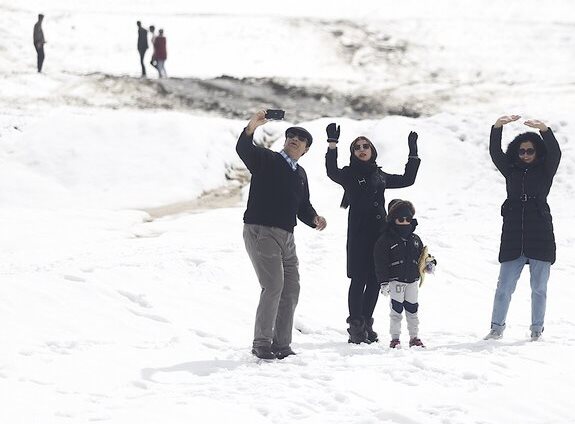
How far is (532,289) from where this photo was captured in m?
7.46

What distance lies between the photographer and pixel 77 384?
18.0ft

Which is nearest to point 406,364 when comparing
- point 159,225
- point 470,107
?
point 159,225

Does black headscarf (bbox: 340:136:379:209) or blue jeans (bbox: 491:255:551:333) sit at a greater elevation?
black headscarf (bbox: 340:136:379:209)

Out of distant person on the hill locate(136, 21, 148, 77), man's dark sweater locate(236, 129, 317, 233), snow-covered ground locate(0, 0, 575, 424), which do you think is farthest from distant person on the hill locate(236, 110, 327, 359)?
distant person on the hill locate(136, 21, 148, 77)

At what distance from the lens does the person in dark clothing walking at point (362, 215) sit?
23.9 feet

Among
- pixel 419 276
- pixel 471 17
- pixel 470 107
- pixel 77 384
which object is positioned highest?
pixel 471 17

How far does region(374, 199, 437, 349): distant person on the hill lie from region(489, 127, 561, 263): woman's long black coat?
0.78m

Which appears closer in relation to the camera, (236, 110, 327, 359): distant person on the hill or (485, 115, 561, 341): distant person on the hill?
(236, 110, 327, 359): distant person on the hill

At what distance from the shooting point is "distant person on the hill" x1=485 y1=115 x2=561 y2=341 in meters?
7.30

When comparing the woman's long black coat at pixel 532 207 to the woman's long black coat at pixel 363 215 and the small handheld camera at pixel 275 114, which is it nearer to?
the woman's long black coat at pixel 363 215

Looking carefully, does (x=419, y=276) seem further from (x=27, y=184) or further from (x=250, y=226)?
(x=27, y=184)

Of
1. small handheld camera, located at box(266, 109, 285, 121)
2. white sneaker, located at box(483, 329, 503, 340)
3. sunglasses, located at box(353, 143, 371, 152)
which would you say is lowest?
white sneaker, located at box(483, 329, 503, 340)

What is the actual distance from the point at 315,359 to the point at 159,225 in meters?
7.24

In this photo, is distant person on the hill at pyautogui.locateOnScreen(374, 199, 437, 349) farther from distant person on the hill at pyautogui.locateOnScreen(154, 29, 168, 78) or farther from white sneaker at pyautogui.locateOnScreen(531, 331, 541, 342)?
distant person on the hill at pyautogui.locateOnScreen(154, 29, 168, 78)
